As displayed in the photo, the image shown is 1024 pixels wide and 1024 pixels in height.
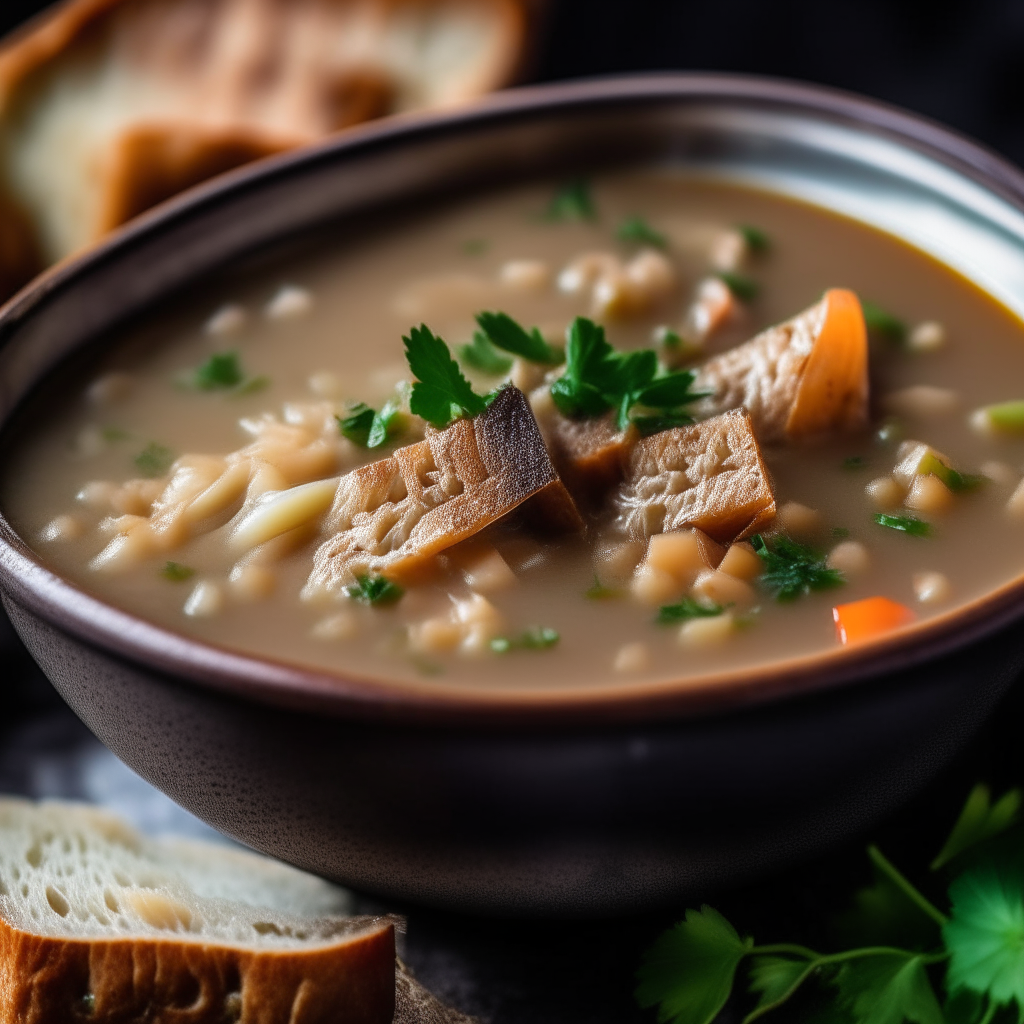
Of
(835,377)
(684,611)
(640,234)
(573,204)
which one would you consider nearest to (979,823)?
(684,611)

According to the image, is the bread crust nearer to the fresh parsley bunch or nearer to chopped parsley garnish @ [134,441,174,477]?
the fresh parsley bunch

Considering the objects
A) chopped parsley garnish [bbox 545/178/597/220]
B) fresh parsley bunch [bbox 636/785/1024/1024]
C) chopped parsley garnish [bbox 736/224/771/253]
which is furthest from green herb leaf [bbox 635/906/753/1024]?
chopped parsley garnish [bbox 545/178/597/220]

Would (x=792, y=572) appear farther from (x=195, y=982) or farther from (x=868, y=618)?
(x=195, y=982)

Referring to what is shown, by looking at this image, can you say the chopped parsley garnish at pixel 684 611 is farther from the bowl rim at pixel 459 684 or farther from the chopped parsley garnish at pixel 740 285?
the chopped parsley garnish at pixel 740 285

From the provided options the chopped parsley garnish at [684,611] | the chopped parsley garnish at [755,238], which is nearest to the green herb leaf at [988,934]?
the chopped parsley garnish at [684,611]

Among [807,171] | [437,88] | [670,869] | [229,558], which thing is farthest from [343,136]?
[670,869]

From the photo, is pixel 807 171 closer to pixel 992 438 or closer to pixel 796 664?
pixel 992 438
